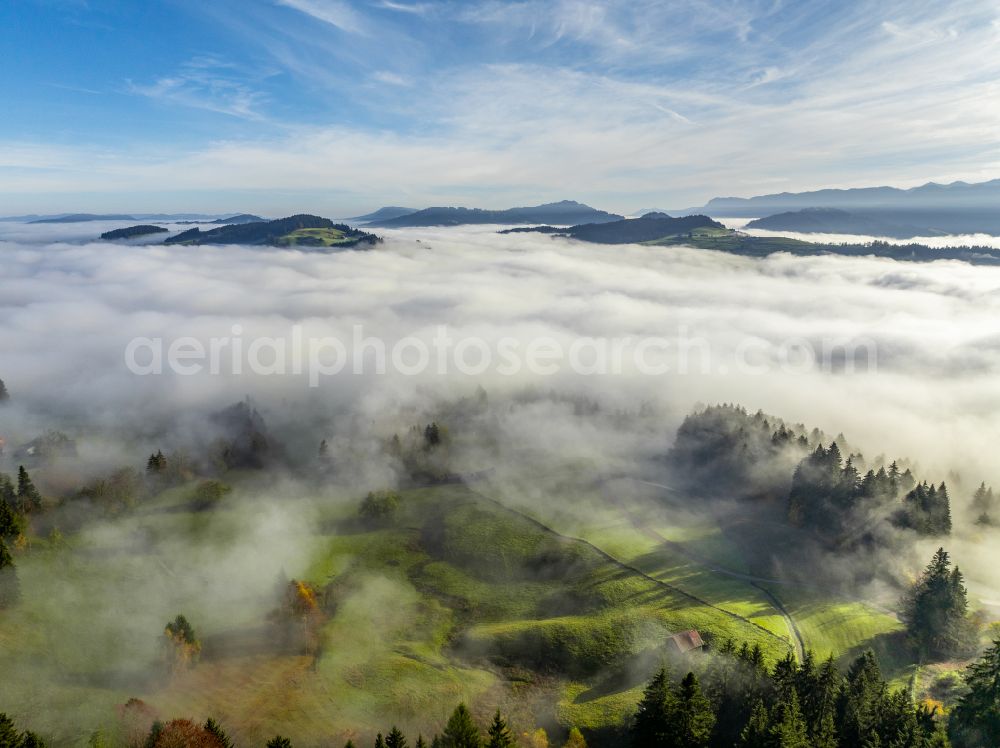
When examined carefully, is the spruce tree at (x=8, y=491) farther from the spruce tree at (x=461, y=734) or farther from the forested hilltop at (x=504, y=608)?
the spruce tree at (x=461, y=734)

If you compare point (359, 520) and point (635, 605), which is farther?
point (359, 520)

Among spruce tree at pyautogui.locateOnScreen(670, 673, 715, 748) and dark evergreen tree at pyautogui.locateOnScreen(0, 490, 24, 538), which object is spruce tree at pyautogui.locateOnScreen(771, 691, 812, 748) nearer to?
spruce tree at pyautogui.locateOnScreen(670, 673, 715, 748)

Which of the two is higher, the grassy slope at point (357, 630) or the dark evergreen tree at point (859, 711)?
the dark evergreen tree at point (859, 711)

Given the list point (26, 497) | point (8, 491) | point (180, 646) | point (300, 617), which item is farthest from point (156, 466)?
point (300, 617)

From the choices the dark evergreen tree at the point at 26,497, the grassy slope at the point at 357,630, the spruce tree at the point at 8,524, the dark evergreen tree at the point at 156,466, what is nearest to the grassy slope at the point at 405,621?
the grassy slope at the point at 357,630

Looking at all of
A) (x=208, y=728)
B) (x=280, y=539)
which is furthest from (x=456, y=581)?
(x=208, y=728)

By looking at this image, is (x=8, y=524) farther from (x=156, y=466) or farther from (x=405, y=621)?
(x=405, y=621)

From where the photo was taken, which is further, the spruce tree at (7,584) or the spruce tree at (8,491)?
the spruce tree at (8,491)

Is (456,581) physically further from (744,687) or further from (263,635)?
Result: (744,687)

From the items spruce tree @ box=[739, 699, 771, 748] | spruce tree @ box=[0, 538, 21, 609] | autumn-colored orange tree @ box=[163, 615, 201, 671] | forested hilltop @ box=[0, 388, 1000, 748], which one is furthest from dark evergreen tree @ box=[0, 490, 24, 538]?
spruce tree @ box=[739, 699, 771, 748]
